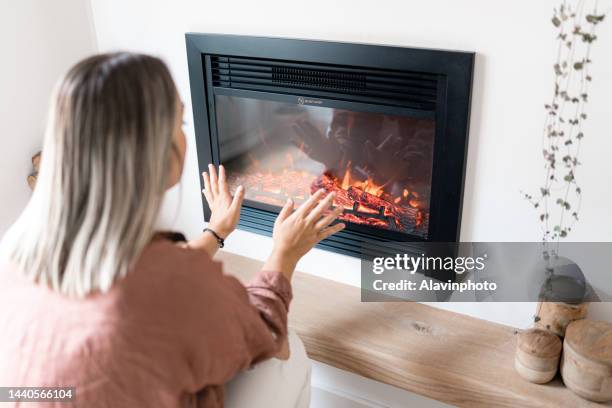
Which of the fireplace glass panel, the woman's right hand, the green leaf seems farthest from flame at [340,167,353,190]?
the green leaf

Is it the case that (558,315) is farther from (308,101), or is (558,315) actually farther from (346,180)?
(308,101)

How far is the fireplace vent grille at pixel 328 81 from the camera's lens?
1534mm

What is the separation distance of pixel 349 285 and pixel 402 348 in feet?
1.14

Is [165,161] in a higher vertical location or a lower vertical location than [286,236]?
higher

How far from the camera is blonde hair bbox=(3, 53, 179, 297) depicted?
866 millimetres

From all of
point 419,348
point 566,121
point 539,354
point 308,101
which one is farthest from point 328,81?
point 539,354

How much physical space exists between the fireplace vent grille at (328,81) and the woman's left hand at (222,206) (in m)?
0.40

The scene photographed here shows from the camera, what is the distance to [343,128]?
1731 mm

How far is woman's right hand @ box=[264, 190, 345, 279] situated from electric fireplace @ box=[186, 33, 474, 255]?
39cm

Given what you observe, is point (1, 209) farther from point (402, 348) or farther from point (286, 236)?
point (402, 348)

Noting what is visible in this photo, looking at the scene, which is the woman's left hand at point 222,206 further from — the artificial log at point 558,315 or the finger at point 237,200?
the artificial log at point 558,315

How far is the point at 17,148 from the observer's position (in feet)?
6.76

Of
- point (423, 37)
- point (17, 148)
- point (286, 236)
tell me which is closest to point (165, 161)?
point (286, 236)

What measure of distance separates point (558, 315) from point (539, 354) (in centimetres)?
11
